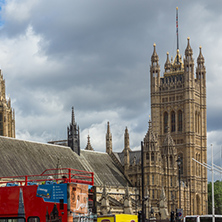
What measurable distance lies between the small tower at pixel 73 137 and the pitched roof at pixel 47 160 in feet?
4.10

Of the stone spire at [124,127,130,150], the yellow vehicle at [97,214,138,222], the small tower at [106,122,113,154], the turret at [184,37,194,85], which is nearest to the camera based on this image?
the yellow vehicle at [97,214,138,222]

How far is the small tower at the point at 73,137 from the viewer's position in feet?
289

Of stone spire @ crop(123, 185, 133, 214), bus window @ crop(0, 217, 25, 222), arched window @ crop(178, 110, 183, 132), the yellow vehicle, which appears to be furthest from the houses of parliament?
bus window @ crop(0, 217, 25, 222)

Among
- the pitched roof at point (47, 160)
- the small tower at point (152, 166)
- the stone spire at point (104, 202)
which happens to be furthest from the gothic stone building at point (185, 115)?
the stone spire at point (104, 202)

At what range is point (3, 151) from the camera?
71375 mm

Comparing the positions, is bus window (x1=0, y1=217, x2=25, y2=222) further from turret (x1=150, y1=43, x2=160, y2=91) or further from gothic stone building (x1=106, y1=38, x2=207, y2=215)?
turret (x1=150, y1=43, x2=160, y2=91)

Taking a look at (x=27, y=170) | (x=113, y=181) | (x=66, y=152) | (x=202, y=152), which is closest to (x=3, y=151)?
(x=27, y=170)

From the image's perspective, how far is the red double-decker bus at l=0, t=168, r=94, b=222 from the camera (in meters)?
26.2

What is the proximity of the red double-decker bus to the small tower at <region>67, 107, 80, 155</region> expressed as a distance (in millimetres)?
59803

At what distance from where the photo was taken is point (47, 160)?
77.6 m

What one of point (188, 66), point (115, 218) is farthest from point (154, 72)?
point (115, 218)

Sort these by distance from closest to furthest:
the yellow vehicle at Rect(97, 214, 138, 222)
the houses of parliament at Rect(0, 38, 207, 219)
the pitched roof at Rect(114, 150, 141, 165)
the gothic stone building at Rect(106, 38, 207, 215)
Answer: the yellow vehicle at Rect(97, 214, 138, 222)
the pitched roof at Rect(114, 150, 141, 165)
the houses of parliament at Rect(0, 38, 207, 219)
the gothic stone building at Rect(106, 38, 207, 215)

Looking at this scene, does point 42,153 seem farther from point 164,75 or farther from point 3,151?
point 164,75

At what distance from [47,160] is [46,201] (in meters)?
51.3
